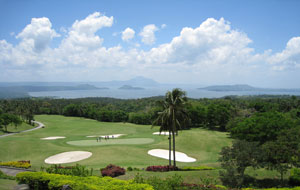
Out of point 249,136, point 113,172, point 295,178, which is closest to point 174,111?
point 113,172

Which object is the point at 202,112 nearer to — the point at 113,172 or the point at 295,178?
the point at 295,178

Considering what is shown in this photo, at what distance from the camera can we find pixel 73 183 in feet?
39.4

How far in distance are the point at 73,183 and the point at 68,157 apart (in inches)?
890

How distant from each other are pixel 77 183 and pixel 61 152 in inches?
1011

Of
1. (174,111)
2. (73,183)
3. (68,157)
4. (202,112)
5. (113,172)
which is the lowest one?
(68,157)

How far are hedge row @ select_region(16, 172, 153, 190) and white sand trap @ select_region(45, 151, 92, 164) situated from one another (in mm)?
17509

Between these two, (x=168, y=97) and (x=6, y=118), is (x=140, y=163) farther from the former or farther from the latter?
(x=6, y=118)

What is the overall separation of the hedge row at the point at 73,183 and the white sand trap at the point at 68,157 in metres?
17.5

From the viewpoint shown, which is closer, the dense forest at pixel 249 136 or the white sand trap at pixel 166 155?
the dense forest at pixel 249 136

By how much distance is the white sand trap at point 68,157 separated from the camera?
101 ft

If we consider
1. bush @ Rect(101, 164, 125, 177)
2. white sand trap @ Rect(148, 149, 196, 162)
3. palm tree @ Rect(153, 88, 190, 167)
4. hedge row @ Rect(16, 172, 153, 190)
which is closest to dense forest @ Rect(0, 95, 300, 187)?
palm tree @ Rect(153, 88, 190, 167)

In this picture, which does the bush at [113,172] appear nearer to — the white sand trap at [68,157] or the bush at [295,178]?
the white sand trap at [68,157]

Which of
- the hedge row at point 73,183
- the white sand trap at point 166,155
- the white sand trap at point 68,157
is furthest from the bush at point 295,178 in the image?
the white sand trap at point 68,157

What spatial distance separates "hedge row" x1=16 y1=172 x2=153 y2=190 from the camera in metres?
11.6
